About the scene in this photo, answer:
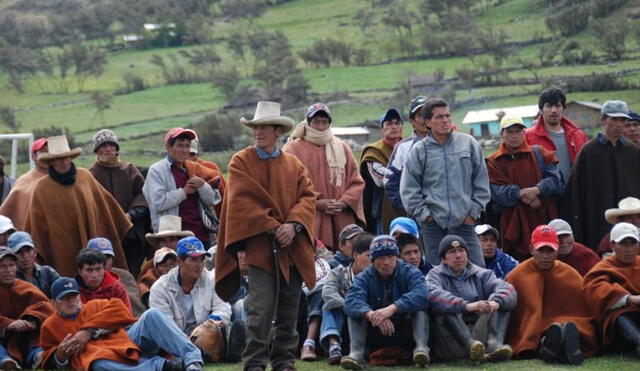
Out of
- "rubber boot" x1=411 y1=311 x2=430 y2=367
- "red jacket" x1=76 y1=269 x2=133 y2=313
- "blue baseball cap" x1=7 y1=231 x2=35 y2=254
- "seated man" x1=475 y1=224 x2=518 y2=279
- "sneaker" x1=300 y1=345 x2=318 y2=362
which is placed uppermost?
"blue baseball cap" x1=7 y1=231 x2=35 y2=254

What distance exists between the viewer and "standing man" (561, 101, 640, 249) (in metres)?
12.4

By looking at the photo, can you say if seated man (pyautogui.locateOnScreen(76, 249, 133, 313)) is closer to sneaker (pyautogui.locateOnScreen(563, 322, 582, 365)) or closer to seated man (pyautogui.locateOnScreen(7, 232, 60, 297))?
seated man (pyautogui.locateOnScreen(7, 232, 60, 297))

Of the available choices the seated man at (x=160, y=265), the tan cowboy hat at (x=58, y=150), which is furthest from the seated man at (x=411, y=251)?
the tan cowboy hat at (x=58, y=150)

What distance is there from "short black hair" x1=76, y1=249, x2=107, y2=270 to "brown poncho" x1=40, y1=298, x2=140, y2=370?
609 millimetres

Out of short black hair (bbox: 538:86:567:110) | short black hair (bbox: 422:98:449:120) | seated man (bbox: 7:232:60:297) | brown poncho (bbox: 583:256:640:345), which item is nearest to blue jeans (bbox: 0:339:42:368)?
seated man (bbox: 7:232:60:297)

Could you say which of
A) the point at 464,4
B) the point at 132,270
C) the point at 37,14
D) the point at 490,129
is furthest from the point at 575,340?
the point at 37,14

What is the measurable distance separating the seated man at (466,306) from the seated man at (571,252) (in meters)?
1.02

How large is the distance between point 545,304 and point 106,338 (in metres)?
3.83

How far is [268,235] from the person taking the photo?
9422 millimetres

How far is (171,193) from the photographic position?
493 inches

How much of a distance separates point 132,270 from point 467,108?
A: 84.0 feet

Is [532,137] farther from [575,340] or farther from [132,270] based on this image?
[132,270]

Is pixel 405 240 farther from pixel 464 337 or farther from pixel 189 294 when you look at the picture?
pixel 189 294

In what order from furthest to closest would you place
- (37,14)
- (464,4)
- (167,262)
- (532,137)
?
1. (37,14)
2. (464,4)
3. (532,137)
4. (167,262)
